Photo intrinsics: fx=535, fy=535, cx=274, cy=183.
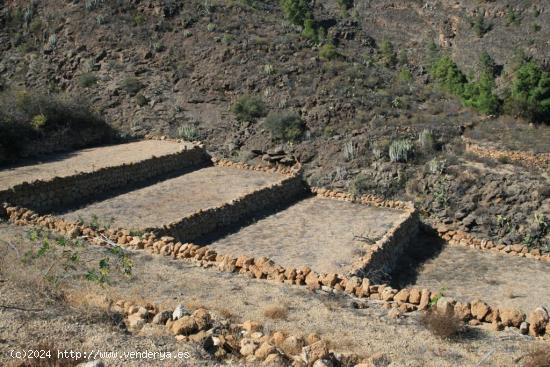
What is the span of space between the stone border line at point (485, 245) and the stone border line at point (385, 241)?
32.1 inches

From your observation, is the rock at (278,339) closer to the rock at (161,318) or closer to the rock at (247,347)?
the rock at (247,347)

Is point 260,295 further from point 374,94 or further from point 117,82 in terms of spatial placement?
point 117,82

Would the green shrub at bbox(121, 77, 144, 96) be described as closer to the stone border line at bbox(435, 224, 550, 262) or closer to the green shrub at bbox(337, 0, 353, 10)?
the stone border line at bbox(435, 224, 550, 262)

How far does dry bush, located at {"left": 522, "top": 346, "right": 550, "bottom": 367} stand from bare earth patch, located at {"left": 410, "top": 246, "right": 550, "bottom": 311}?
16.8 feet

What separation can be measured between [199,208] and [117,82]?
568 inches

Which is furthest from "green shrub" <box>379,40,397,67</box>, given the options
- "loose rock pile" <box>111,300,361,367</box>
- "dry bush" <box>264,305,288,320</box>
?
"loose rock pile" <box>111,300,361,367</box>

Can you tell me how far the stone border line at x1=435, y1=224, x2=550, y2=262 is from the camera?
42.8 ft

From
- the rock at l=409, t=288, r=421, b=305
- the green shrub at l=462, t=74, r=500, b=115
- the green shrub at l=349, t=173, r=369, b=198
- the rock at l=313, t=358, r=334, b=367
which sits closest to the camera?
the rock at l=313, t=358, r=334, b=367

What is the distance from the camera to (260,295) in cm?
755

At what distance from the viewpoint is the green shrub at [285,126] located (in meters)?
21.3

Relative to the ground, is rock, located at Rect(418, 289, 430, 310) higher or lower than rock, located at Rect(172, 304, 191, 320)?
lower

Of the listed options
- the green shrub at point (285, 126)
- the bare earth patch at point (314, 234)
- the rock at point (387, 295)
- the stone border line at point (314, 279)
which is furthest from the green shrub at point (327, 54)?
the rock at point (387, 295)

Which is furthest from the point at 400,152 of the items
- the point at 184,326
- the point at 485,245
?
the point at 184,326

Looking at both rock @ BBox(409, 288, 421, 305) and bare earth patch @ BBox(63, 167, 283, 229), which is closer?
rock @ BBox(409, 288, 421, 305)
